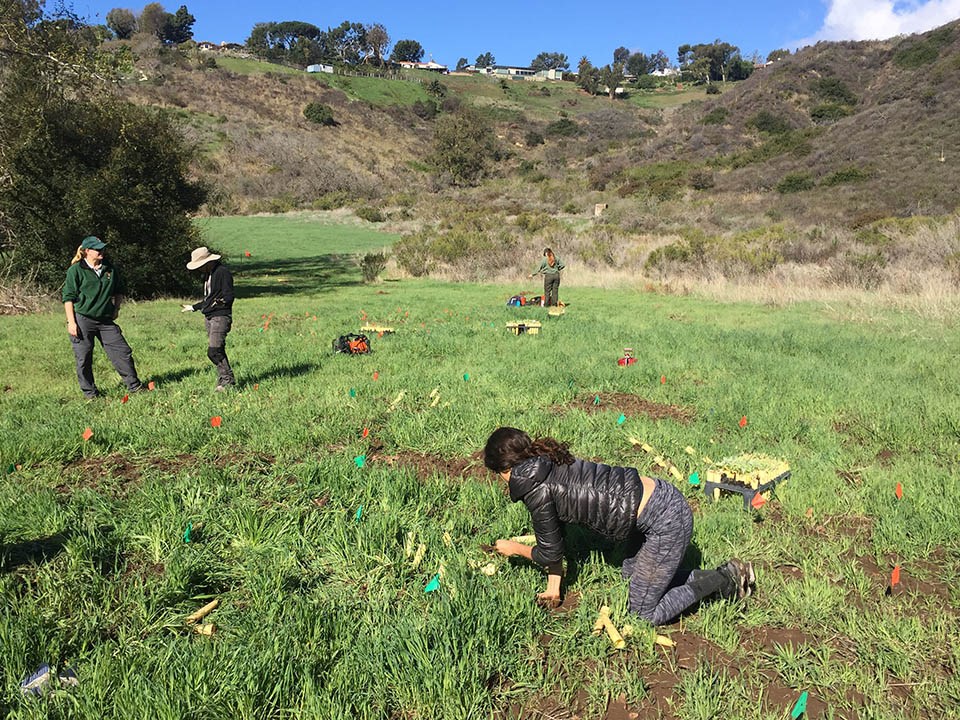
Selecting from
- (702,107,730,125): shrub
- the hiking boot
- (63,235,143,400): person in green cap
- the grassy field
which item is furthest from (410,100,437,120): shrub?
the hiking boot

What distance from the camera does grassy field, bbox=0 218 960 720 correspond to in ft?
9.75

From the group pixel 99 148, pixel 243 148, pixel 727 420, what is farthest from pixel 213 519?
pixel 243 148

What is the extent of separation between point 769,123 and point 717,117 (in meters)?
6.33

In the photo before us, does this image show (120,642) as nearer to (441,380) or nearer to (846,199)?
(441,380)

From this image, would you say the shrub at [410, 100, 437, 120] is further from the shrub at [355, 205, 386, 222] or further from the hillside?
the shrub at [355, 205, 386, 222]

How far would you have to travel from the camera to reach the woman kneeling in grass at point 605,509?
3.34 meters

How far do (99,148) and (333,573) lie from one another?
18629 millimetres

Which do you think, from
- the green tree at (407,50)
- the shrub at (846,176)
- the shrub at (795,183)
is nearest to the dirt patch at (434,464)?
the shrub at (795,183)

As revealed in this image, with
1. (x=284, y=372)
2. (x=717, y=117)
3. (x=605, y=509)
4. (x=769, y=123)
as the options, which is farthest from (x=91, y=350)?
(x=717, y=117)

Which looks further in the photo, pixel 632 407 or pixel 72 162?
pixel 72 162

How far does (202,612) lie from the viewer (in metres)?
3.47

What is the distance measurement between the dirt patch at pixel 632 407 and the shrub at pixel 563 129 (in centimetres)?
7970

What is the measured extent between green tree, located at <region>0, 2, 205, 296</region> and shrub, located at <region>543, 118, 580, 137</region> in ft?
231

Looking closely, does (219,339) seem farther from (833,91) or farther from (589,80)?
(589,80)
